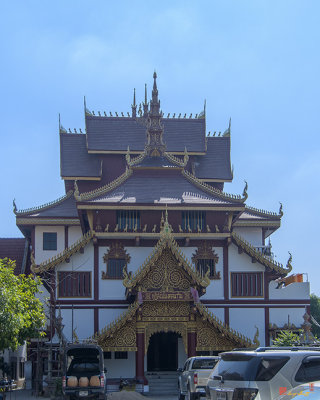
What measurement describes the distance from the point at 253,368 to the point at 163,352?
2473 cm

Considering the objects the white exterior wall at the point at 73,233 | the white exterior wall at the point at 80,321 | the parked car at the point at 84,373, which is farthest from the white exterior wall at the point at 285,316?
the parked car at the point at 84,373

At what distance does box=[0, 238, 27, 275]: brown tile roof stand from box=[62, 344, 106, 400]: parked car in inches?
854

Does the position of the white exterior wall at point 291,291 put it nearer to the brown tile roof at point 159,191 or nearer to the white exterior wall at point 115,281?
the brown tile roof at point 159,191

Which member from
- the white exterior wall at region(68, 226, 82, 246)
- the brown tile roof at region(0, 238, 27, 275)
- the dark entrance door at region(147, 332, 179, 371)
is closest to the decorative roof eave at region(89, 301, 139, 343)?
the dark entrance door at region(147, 332, 179, 371)

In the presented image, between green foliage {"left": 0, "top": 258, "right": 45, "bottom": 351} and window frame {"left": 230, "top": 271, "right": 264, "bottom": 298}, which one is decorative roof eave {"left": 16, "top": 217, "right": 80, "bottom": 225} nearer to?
window frame {"left": 230, "top": 271, "right": 264, "bottom": 298}

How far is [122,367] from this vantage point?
121 ft

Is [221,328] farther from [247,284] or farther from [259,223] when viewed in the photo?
[259,223]

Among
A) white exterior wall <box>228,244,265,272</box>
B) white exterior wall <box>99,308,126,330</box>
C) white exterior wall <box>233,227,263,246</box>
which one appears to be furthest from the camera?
white exterior wall <box>233,227,263,246</box>

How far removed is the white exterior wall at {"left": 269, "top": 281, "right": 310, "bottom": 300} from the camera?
39.4 m

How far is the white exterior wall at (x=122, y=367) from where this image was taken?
3669cm

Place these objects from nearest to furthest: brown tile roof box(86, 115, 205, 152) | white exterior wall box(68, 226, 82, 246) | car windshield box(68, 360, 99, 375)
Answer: car windshield box(68, 360, 99, 375)
white exterior wall box(68, 226, 82, 246)
brown tile roof box(86, 115, 205, 152)

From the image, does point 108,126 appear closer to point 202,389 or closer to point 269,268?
point 269,268

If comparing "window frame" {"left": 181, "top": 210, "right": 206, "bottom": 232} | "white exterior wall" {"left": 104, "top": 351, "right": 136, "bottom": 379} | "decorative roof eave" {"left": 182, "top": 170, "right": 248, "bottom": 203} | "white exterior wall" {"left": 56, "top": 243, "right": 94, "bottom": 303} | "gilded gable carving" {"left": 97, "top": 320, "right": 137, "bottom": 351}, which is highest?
"decorative roof eave" {"left": 182, "top": 170, "right": 248, "bottom": 203}

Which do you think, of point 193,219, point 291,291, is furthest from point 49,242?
point 291,291
